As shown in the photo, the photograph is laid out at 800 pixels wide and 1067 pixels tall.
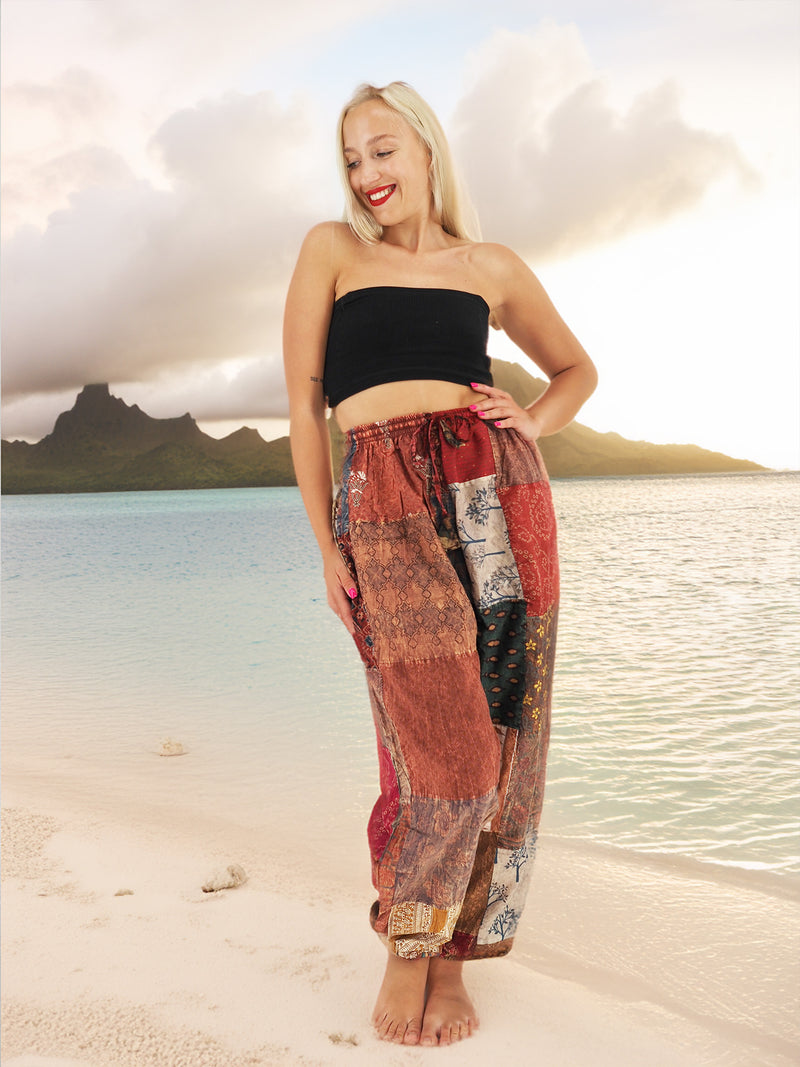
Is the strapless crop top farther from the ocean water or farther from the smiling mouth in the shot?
the ocean water

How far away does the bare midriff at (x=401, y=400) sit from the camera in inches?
75.0

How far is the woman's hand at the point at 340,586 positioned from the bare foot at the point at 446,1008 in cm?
84

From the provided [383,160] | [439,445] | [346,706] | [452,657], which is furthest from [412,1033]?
[346,706]

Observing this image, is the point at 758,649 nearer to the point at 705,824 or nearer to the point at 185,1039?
the point at 705,824

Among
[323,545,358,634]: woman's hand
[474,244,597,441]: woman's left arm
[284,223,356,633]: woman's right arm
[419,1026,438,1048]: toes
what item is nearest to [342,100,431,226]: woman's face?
[284,223,356,633]: woman's right arm

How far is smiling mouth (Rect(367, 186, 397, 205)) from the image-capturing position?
198cm

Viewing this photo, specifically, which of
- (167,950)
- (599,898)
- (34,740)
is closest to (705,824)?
(599,898)

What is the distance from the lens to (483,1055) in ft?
5.95

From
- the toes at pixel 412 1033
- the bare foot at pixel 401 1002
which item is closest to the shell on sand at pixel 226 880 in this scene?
the bare foot at pixel 401 1002

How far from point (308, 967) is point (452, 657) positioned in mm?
953

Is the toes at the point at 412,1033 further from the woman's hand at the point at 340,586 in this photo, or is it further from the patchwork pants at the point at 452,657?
the woman's hand at the point at 340,586

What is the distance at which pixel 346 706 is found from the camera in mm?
5129

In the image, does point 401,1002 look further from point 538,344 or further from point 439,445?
point 538,344

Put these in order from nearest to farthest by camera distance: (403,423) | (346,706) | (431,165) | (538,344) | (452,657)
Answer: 1. (452,657)
2. (403,423)
3. (431,165)
4. (538,344)
5. (346,706)
